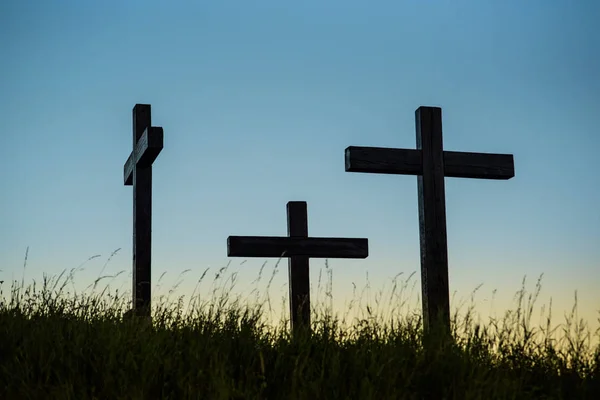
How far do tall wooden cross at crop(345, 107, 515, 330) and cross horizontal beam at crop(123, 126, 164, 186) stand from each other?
6.35 ft

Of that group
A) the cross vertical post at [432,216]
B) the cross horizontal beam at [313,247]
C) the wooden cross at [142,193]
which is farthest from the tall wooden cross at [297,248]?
the cross vertical post at [432,216]

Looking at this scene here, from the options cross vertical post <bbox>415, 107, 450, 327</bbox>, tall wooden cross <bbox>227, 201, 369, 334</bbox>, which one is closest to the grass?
cross vertical post <bbox>415, 107, 450, 327</bbox>

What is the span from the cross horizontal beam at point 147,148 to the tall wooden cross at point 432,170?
1936 millimetres

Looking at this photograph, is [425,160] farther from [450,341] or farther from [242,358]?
[242,358]

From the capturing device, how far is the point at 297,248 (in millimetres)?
10688

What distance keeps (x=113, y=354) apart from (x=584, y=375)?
11.0 ft

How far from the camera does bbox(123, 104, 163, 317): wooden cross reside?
8227 mm

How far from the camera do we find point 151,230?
860 centimetres

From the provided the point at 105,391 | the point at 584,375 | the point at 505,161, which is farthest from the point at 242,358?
the point at 505,161

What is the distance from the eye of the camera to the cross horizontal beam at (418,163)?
25.5 feet

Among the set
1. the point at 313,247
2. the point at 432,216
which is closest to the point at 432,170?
the point at 432,216

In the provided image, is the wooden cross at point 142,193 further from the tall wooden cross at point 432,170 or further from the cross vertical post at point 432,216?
the cross vertical post at point 432,216

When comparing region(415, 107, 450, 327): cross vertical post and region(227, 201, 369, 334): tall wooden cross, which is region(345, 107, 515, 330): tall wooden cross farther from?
region(227, 201, 369, 334): tall wooden cross

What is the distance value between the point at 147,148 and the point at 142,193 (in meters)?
0.64
